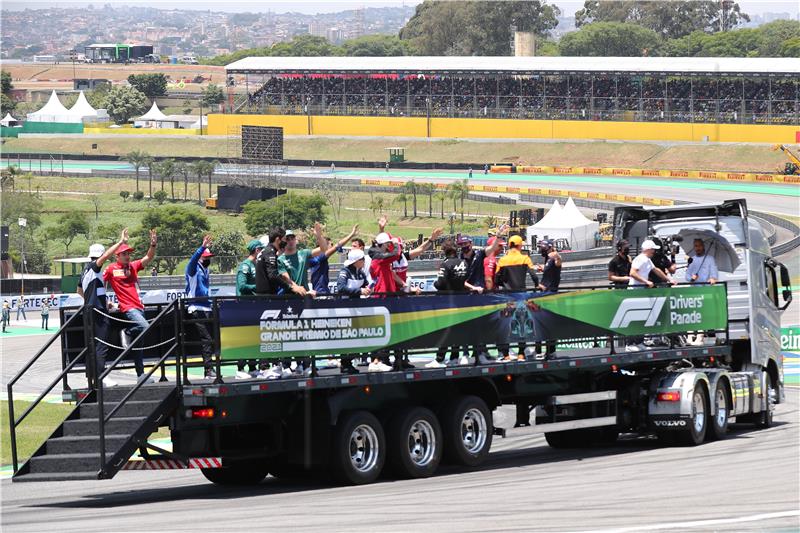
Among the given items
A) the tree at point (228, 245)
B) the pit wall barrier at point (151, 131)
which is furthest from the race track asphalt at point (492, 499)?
the pit wall barrier at point (151, 131)

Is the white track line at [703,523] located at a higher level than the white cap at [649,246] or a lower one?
lower

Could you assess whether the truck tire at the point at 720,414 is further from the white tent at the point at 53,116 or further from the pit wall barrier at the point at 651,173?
the white tent at the point at 53,116

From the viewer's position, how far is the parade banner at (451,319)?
1424 cm

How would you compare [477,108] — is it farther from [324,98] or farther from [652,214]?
[652,214]

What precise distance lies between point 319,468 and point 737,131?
99.0 metres

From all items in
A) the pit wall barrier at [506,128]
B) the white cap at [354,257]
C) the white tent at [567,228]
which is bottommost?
the white tent at [567,228]

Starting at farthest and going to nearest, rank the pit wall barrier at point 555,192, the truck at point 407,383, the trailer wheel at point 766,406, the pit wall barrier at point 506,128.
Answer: the pit wall barrier at point 506,128
the pit wall barrier at point 555,192
the trailer wheel at point 766,406
the truck at point 407,383

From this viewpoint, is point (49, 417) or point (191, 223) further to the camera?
point (191, 223)

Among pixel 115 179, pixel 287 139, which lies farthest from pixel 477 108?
pixel 115 179

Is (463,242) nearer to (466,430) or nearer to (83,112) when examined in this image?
(466,430)

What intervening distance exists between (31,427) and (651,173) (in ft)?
271

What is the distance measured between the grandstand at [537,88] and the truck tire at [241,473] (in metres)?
98.6

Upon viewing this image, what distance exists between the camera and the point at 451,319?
16266 millimetres

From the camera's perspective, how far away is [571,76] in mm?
121438
